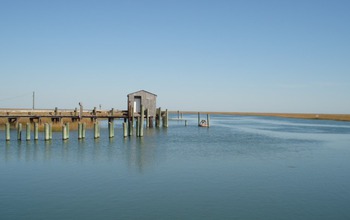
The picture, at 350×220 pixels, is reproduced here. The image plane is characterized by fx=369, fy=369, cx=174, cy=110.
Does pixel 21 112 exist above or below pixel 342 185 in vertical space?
above

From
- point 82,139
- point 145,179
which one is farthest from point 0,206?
point 82,139

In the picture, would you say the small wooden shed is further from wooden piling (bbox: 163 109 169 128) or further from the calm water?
the calm water

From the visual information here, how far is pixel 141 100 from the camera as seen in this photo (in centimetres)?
6022

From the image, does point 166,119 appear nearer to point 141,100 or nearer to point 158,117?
point 158,117

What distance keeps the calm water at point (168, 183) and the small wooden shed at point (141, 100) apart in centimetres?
2628

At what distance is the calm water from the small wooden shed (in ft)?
86.2

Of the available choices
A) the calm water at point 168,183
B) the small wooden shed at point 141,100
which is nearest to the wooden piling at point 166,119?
the small wooden shed at point 141,100

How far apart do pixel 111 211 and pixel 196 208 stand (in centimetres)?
361

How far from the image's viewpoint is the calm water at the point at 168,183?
15539 mm

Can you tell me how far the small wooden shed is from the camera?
60.1 m

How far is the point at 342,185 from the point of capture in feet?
68.5

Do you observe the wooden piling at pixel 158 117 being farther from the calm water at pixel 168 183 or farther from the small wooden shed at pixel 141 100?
the calm water at pixel 168 183

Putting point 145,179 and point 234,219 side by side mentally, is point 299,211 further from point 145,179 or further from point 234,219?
point 145,179

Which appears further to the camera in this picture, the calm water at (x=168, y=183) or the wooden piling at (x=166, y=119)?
the wooden piling at (x=166, y=119)
